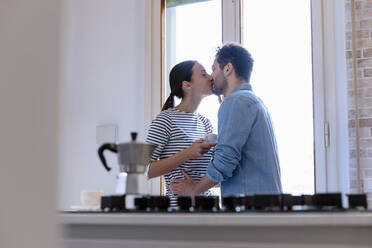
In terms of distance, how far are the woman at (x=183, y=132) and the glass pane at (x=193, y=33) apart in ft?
2.47

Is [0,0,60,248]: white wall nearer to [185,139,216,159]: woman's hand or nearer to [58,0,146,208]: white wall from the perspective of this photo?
[185,139,216,159]: woman's hand

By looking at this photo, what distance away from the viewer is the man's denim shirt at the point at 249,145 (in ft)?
6.83

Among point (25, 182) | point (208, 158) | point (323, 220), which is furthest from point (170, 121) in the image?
point (25, 182)

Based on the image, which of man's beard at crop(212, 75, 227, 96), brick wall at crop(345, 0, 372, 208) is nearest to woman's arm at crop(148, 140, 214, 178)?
man's beard at crop(212, 75, 227, 96)

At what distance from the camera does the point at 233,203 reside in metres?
1.19

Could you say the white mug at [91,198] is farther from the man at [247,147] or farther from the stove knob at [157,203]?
the stove knob at [157,203]

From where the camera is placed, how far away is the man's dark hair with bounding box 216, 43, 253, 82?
252 centimetres

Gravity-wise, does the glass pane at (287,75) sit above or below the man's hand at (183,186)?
above

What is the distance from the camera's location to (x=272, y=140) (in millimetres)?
2193

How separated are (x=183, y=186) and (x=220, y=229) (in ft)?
4.27

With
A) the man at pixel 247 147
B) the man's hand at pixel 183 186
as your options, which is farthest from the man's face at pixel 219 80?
the man's hand at pixel 183 186

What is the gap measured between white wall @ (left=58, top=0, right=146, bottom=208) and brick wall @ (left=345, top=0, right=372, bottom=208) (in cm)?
129

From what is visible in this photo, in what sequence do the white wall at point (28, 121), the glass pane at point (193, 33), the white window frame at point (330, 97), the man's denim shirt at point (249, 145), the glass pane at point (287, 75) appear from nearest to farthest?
the white wall at point (28, 121), the man's denim shirt at point (249, 145), the white window frame at point (330, 97), the glass pane at point (287, 75), the glass pane at point (193, 33)

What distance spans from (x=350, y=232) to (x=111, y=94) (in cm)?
285
